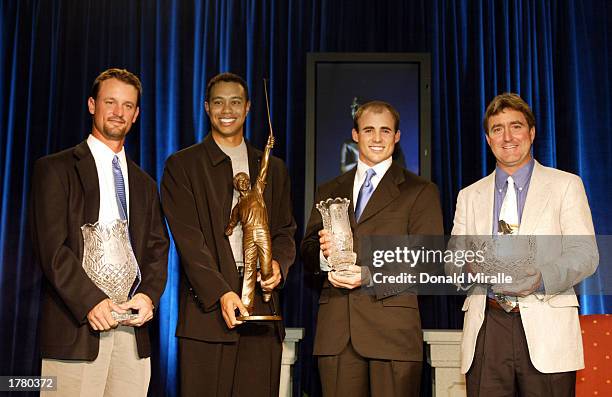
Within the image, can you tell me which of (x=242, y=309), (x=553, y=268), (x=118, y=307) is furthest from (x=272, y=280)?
(x=553, y=268)

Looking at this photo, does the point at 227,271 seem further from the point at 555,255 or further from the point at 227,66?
the point at 227,66

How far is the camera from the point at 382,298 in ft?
10.4

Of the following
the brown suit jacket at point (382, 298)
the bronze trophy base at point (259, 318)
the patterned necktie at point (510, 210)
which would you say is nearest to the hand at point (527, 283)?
the patterned necktie at point (510, 210)

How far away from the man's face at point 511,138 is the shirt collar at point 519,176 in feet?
0.06

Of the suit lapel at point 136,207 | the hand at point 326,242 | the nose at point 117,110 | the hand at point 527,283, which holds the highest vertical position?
the nose at point 117,110

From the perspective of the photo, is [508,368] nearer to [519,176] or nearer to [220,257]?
[519,176]

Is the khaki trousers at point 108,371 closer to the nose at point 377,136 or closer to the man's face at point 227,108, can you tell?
the man's face at point 227,108

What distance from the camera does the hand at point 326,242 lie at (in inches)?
122

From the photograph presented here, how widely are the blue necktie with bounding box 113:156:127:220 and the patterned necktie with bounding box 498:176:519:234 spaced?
5.39ft

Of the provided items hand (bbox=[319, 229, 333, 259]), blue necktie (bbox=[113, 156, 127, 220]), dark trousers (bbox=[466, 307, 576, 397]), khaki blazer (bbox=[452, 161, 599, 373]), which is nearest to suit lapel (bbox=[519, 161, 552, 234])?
khaki blazer (bbox=[452, 161, 599, 373])

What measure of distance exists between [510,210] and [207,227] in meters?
1.35

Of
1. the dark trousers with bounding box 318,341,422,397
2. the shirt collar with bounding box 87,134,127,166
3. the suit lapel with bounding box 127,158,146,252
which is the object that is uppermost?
the shirt collar with bounding box 87,134,127,166

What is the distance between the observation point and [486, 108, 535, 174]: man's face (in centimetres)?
328

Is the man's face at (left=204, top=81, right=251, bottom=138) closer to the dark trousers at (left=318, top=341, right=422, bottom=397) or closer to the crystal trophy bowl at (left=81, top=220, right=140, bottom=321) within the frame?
the crystal trophy bowl at (left=81, top=220, right=140, bottom=321)
